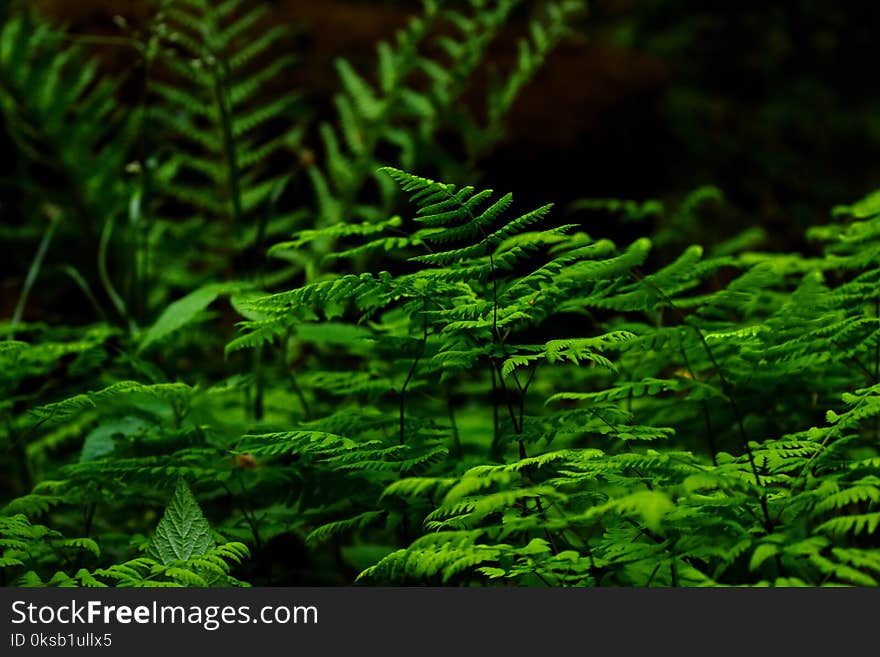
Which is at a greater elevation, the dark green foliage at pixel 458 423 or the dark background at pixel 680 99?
the dark background at pixel 680 99

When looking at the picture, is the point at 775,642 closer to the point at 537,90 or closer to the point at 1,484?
the point at 1,484

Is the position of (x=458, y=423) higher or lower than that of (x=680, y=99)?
lower

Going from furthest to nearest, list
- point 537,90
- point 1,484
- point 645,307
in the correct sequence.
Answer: point 537,90 → point 1,484 → point 645,307

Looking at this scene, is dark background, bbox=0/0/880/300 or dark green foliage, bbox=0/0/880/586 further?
dark background, bbox=0/0/880/300

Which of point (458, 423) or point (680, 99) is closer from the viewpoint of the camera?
point (458, 423)

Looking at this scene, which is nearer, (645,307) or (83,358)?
(645,307)

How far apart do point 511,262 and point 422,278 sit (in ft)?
0.44

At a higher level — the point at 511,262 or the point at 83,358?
the point at 83,358

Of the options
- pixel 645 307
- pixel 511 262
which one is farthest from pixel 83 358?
pixel 645 307

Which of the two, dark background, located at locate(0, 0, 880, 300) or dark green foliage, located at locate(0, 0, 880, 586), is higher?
dark background, located at locate(0, 0, 880, 300)

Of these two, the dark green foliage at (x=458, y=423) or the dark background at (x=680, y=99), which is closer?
the dark green foliage at (x=458, y=423)

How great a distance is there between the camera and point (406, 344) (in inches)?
52.9

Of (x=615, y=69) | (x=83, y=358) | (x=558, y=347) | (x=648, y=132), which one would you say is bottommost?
(x=558, y=347)

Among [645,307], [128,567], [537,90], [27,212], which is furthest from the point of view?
[537,90]
